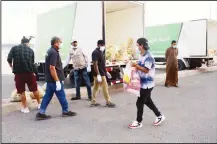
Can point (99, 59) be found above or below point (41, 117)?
above

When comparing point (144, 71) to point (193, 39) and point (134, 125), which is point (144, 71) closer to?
point (134, 125)

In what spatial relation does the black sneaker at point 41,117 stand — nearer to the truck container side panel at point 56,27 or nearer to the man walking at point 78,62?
the man walking at point 78,62

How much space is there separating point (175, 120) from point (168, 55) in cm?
520

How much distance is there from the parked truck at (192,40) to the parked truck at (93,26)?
6.61m

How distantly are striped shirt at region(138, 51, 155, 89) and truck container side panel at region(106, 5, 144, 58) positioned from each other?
5.24m

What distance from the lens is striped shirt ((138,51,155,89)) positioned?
460 cm

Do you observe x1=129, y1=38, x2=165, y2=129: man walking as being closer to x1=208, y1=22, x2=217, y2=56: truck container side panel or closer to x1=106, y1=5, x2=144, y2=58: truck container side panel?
x1=106, y1=5, x2=144, y2=58: truck container side panel

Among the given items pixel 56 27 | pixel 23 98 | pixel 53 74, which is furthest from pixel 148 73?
pixel 56 27

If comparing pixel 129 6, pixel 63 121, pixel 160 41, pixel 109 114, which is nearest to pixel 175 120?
pixel 109 114

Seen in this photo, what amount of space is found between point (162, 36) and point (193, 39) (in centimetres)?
249

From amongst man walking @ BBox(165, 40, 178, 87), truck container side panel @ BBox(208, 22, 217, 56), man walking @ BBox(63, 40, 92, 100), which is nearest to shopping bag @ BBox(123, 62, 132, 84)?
man walking @ BBox(63, 40, 92, 100)

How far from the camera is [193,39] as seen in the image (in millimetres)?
15680

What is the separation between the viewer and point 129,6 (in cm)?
987

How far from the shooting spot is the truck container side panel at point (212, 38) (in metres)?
15.8
